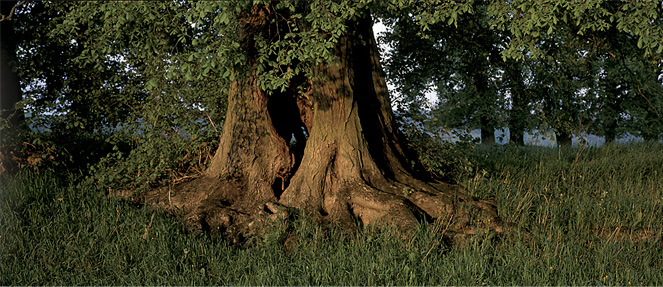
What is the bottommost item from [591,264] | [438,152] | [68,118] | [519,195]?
[591,264]

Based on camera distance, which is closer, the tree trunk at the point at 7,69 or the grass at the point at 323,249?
the grass at the point at 323,249

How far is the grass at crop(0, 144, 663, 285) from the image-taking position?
5434 millimetres

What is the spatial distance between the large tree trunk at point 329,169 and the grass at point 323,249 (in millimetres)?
509

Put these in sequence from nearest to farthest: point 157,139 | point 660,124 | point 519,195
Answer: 1. point 519,195
2. point 157,139
3. point 660,124

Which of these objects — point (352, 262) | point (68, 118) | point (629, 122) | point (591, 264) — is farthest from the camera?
point (629, 122)

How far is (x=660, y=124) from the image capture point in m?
20.2

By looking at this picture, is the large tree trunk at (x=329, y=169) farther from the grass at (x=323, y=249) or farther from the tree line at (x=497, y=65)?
the tree line at (x=497, y=65)

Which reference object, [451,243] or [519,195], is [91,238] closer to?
[451,243]

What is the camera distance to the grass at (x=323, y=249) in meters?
5.43

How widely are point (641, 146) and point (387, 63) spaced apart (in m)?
7.67

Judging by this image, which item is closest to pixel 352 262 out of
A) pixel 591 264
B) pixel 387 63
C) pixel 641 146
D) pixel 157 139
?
pixel 591 264

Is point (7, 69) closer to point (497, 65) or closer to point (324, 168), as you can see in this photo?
point (324, 168)

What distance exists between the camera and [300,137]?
922cm

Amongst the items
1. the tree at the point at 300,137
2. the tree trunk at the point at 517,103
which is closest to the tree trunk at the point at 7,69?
the tree at the point at 300,137
